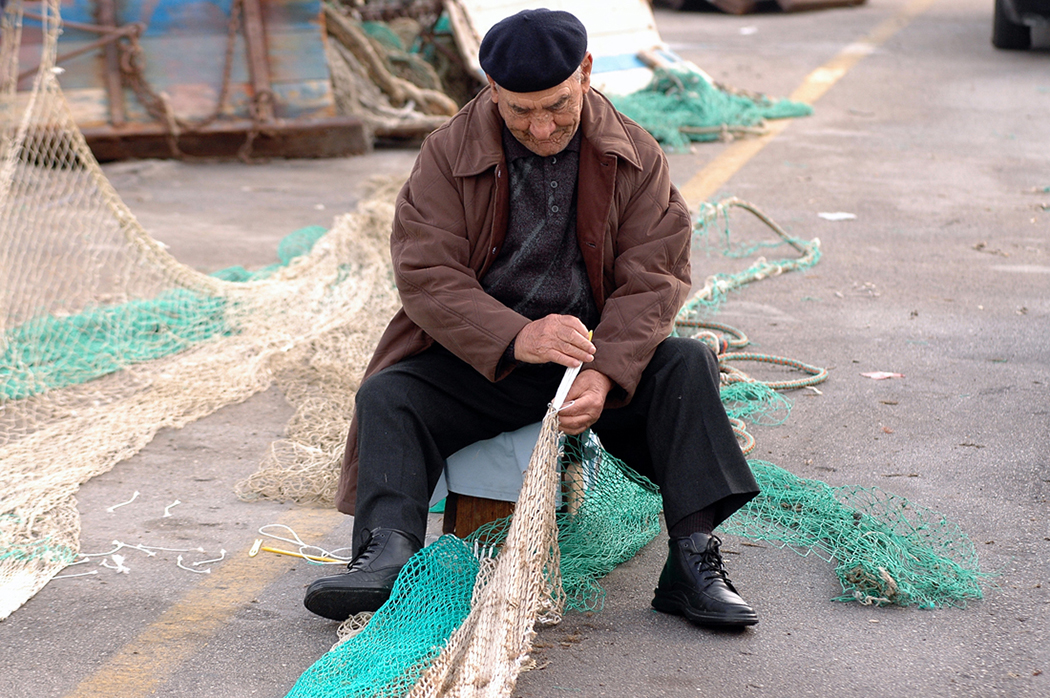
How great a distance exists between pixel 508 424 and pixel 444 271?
→ 41 centimetres

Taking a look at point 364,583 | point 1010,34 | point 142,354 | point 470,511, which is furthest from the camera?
point 1010,34

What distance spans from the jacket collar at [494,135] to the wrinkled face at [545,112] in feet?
0.11

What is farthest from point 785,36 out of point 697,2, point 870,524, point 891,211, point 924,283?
point 870,524

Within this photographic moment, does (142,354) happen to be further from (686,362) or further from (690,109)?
(690,109)

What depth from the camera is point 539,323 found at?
259cm

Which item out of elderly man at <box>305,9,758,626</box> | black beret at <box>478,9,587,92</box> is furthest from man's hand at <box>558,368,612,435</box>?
black beret at <box>478,9,587,92</box>

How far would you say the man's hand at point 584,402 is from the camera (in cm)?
253

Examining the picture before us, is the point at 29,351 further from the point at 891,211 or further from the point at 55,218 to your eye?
the point at 891,211

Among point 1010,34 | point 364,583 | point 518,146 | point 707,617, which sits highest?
point 518,146

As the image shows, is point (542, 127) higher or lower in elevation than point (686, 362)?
higher

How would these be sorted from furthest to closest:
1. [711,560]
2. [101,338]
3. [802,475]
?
1. [101,338]
2. [802,475]
3. [711,560]

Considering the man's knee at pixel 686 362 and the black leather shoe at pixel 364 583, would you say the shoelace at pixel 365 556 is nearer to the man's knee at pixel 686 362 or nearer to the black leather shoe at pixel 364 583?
the black leather shoe at pixel 364 583

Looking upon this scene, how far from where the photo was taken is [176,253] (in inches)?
234

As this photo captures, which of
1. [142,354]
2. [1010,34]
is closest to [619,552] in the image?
[142,354]
